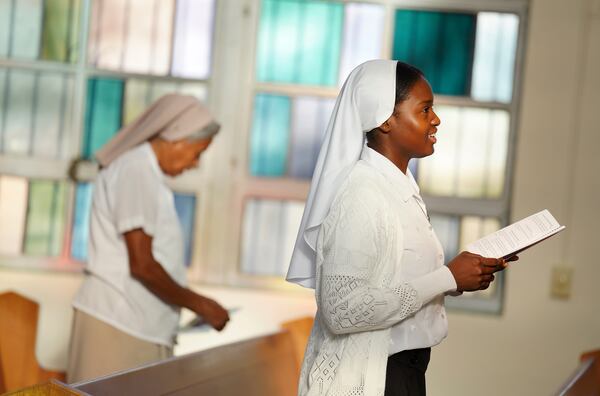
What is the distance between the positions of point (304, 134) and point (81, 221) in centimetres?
111

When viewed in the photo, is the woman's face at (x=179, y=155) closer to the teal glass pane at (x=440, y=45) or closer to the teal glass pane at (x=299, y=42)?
the teal glass pane at (x=299, y=42)

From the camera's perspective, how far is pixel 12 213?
16.3 ft

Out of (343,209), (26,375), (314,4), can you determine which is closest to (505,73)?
(314,4)

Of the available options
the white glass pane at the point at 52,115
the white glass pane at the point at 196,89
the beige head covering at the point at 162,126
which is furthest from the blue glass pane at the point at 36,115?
the beige head covering at the point at 162,126

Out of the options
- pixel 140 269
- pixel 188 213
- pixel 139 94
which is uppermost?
pixel 139 94

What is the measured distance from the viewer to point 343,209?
7.18ft

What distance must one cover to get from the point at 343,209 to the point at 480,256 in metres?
0.32

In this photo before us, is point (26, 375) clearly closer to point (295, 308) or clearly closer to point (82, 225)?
point (82, 225)

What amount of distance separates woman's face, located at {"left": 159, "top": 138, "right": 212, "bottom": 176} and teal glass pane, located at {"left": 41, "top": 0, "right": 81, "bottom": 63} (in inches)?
66.0

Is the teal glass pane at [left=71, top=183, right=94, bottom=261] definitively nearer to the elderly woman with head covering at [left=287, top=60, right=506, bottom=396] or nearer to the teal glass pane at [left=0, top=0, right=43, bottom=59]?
the teal glass pane at [left=0, top=0, right=43, bottom=59]

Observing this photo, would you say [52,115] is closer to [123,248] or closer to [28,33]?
[28,33]

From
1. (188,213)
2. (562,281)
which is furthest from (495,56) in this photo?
(188,213)

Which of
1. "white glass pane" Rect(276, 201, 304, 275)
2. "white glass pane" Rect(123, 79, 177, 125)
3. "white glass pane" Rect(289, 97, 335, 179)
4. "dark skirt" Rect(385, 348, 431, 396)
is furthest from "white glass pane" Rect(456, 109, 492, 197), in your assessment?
"dark skirt" Rect(385, 348, 431, 396)

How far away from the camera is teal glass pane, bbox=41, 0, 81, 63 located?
4957 millimetres
